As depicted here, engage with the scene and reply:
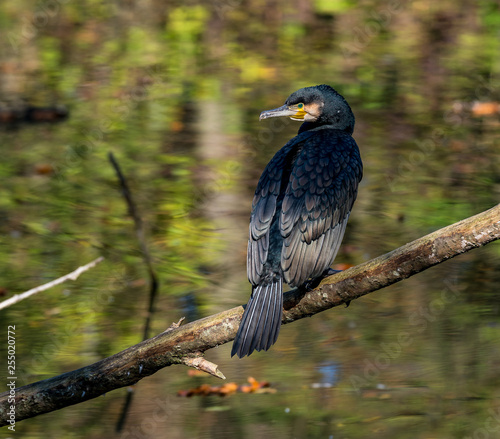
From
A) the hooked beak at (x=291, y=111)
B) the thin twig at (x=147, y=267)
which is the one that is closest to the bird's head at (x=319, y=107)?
the hooked beak at (x=291, y=111)

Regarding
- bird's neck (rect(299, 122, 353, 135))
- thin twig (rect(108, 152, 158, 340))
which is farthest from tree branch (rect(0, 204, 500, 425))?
thin twig (rect(108, 152, 158, 340))

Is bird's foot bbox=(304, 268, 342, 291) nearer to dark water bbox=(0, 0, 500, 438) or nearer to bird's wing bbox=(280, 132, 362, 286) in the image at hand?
bird's wing bbox=(280, 132, 362, 286)

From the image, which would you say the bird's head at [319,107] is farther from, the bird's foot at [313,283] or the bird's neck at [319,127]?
the bird's foot at [313,283]

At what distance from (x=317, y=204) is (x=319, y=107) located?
2.31 feet

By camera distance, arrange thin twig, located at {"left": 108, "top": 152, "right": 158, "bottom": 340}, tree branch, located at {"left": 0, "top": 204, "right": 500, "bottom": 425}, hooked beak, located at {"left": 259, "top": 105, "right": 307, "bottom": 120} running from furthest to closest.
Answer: thin twig, located at {"left": 108, "top": 152, "right": 158, "bottom": 340} < hooked beak, located at {"left": 259, "top": 105, "right": 307, "bottom": 120} < tree branch, located at {"left": 0, "top": 204, "right": 500, "bottom": 425}

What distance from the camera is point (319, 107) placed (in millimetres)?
4305

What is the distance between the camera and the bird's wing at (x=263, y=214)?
12.0ft

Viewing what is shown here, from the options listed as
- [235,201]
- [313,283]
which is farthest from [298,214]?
[235,201]

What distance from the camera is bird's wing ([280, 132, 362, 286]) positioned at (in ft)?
11.9

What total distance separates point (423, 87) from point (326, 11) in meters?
5.05

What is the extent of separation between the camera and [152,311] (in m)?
5.72

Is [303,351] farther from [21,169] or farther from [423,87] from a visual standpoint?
[423,87]

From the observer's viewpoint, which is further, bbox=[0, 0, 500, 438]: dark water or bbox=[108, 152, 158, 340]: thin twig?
bbox=[108, 152, 158, 340]: thin twig

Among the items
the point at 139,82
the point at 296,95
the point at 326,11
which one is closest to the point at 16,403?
the point at 296,95
